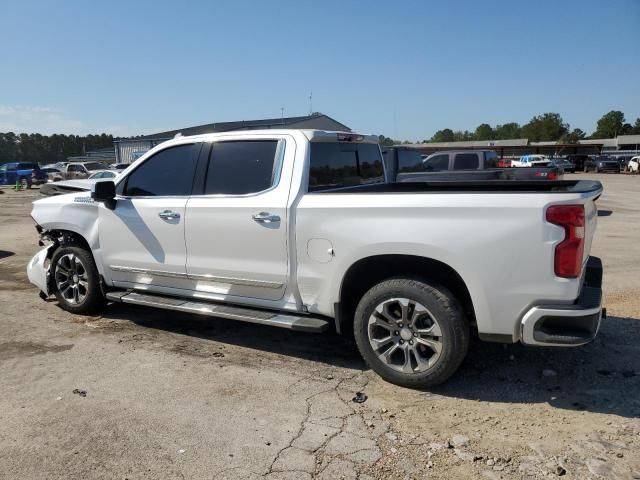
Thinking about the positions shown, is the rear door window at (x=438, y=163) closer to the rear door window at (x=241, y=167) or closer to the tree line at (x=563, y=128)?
the rear door window at (x=241, y=167)

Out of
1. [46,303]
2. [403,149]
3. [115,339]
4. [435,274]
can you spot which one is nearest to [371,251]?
[435,274]

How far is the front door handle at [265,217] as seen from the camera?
13.5ft

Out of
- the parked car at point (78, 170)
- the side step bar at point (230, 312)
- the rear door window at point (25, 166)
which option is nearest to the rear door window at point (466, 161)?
the side step bar at point (230, 312)

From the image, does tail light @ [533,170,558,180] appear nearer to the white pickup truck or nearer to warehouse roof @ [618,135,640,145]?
the white pickup truck

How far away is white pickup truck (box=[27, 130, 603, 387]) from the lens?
129 inches

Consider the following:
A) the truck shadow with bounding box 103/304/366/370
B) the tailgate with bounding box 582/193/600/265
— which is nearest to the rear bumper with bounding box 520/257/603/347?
the tailgate with bounding box 582/193/600/265

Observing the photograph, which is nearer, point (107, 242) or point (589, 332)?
point (589, 332)

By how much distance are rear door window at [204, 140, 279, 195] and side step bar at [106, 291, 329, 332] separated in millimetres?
1016

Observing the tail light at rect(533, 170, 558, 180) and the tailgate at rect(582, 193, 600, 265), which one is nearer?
the tailgate at rect(582, 193, 600, 265)

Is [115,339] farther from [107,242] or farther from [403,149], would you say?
[403,149]

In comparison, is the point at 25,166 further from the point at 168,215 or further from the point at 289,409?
the point at 289,409

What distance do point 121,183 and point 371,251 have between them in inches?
114

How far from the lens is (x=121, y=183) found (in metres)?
5.20

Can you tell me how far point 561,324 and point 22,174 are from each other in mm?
41364
